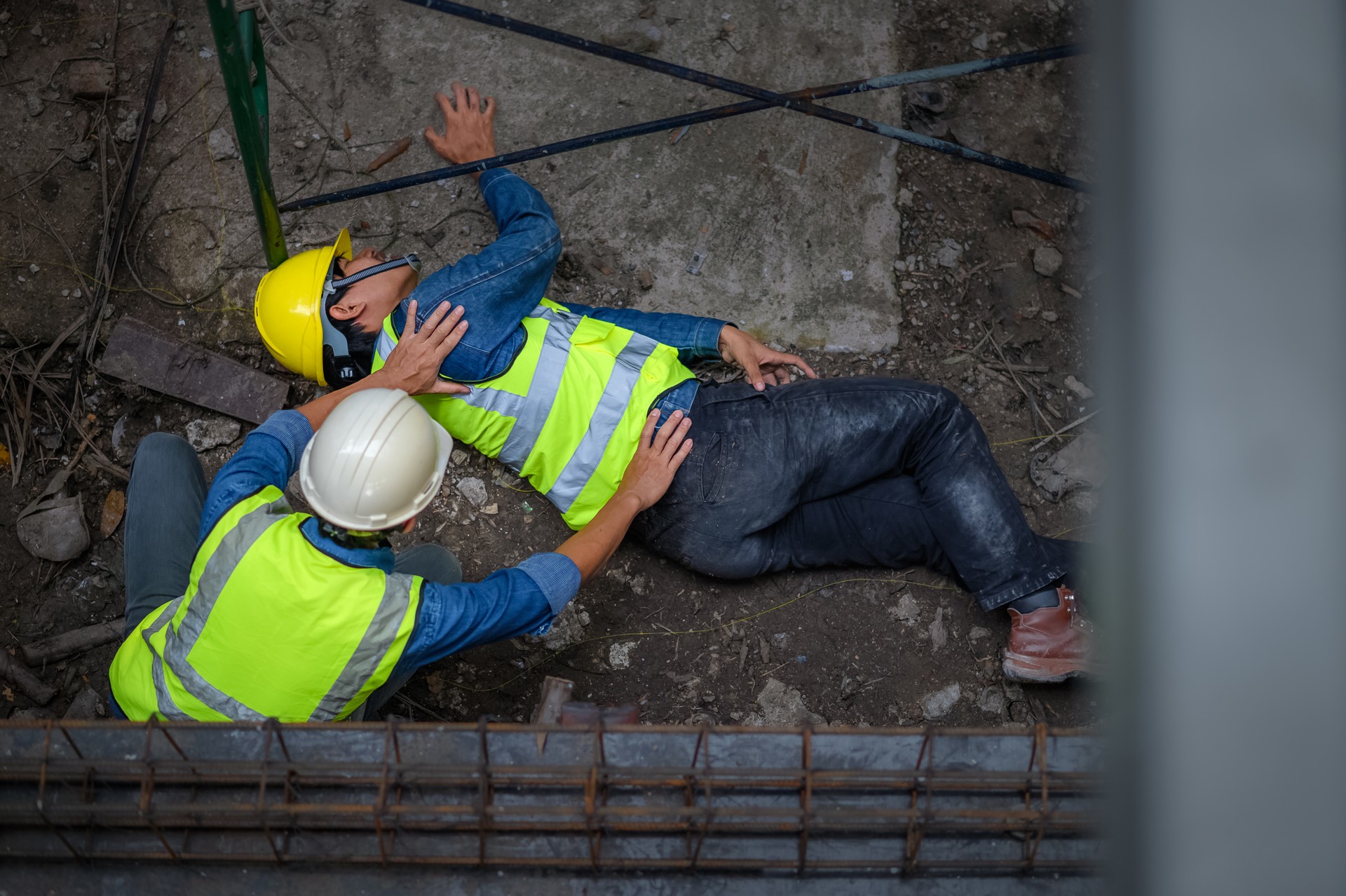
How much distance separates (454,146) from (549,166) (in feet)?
1.56

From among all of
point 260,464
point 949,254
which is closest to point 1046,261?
point 949,254

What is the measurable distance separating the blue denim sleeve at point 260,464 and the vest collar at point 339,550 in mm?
236

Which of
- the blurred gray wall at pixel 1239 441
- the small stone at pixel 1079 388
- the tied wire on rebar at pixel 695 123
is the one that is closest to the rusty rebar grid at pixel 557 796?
the blurred gray wall at pixel 1239 441

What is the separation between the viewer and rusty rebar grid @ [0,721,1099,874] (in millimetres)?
2492

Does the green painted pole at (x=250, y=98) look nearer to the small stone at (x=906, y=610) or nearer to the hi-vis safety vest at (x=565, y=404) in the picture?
the hi-vis safety vest at (x=565, y=404)

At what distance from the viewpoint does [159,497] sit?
3420 millimetres

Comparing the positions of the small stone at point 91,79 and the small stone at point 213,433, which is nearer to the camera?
the small stone at point 213,433

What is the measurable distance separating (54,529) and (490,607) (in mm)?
2254

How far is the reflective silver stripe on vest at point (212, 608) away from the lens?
268 cm

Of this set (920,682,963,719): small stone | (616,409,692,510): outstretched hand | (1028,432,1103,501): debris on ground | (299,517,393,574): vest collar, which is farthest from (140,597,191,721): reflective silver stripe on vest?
(1028,432,1103,501): debris on ground

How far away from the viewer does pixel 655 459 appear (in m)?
3.55

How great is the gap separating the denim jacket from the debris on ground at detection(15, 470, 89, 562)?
1.70 m

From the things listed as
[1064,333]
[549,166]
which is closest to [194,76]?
[549,166]

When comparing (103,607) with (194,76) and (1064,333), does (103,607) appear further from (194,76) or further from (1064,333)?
(1064,333)
